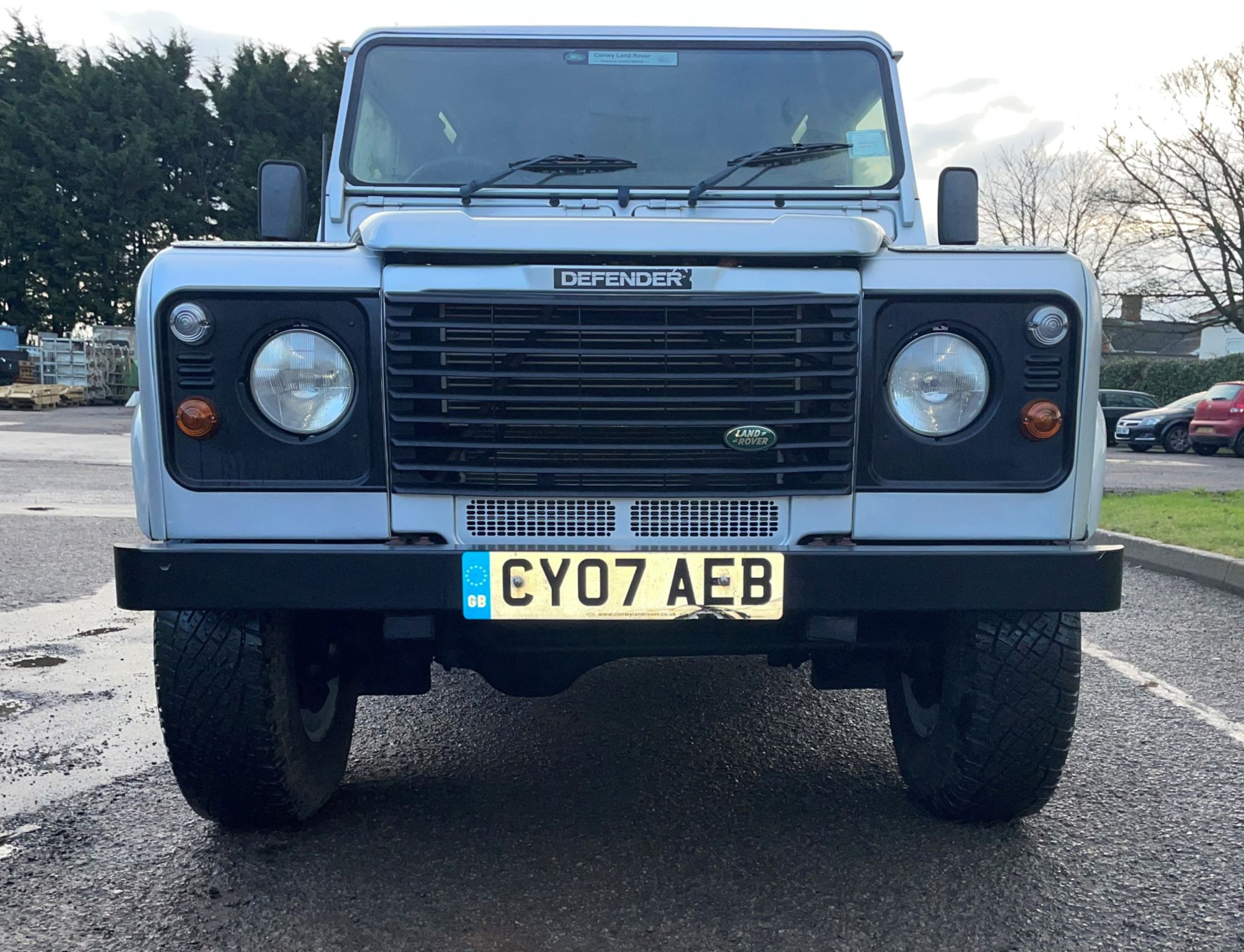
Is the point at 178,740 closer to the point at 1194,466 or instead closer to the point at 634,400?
the point at 634,400

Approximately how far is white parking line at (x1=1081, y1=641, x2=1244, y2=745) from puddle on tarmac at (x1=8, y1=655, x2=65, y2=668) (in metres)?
4.12

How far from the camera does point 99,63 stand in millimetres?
37188

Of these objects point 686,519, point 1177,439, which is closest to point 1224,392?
point 1177,439

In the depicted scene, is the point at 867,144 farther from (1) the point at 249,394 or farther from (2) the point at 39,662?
(2) the point at 39,662

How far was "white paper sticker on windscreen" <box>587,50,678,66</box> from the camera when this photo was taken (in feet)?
12.1

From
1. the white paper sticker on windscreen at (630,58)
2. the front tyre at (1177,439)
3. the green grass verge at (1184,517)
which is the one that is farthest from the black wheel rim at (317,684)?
the front tyre at (1177,439)

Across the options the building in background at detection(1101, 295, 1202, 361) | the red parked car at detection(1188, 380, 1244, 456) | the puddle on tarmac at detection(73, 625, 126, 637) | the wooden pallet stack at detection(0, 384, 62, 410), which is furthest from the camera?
the building in background at detection(1101, 295, 1202, 361)

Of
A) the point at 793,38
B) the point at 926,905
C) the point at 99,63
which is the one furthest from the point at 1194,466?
the point at 99,63

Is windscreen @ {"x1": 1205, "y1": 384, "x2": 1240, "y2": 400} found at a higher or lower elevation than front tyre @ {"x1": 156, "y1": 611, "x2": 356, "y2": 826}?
higher

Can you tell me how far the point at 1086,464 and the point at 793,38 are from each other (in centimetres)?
204

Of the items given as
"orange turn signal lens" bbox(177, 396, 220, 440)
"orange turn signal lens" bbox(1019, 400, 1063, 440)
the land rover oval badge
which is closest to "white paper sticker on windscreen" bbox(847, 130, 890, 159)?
"orange turn signal lens" bbox(1019, 400, 1063, 440)

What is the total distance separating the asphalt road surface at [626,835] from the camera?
7.45 ft

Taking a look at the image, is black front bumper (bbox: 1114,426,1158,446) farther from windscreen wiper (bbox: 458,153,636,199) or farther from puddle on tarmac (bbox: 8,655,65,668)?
puddle on tarmac (bbox: 8,655,65,668)

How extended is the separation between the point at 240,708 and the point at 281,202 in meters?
1.84
